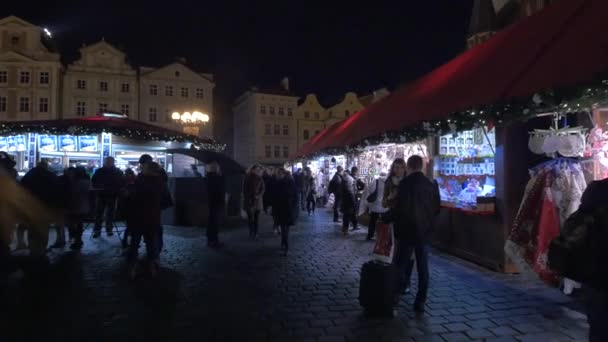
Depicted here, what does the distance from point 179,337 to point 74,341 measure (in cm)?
94

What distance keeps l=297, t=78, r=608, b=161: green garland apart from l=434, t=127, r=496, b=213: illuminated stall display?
0.74 meters

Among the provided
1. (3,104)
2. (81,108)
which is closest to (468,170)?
(81,108)

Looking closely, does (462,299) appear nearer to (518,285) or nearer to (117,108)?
(518,285)

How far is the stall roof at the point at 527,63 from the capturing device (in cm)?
476

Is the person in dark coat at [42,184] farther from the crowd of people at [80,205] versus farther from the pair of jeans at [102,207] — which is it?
the pair of jeans at [102,207]

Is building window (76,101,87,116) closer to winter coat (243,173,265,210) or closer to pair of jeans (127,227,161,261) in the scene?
winter coat (243,173,265,210)

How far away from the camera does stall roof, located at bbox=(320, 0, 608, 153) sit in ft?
15.6

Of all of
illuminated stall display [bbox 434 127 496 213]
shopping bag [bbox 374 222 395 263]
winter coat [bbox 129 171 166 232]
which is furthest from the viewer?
illuminated stall display [bbox 434 127 496 213]

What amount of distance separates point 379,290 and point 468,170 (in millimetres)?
4973

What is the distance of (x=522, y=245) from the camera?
18.9 feet

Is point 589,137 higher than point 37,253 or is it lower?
higher

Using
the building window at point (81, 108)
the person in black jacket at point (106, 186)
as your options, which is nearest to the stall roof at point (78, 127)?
the person in black jacket at point (106, 186)

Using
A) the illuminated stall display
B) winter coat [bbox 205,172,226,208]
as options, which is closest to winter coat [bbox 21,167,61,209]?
winter coat [bbox 205,172,226,208]

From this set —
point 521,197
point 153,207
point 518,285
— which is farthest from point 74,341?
point 521,197
